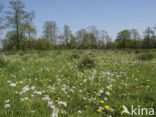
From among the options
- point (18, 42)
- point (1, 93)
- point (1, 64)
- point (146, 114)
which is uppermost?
point (18, 42)

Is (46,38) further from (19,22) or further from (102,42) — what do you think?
(102,42)

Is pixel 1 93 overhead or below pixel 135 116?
overhead

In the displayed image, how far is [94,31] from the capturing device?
52625 mm

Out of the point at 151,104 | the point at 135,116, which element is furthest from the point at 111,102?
the point at 151,104

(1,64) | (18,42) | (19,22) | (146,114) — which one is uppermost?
(19,22)

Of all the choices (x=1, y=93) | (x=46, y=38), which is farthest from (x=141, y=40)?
(x=1, y=93)

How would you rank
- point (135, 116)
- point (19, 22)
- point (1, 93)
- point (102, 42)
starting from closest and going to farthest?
point (135, 116), point (1, 93), point (19, 22), point (102, 42)

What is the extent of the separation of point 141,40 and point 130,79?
180ft

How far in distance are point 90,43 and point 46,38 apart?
21023mm

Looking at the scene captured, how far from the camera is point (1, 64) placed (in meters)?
5.48

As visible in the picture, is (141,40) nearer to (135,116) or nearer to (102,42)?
(102,42)

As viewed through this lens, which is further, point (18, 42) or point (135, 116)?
point (18, 42)

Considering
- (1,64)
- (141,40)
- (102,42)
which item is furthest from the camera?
(102,42)

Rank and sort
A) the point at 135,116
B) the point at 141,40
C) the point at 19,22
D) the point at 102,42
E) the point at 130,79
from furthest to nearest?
the point at 102,42
the point at 141,40
the point at 19,22
the point at 130,79
the point at 135,116
